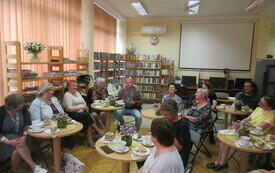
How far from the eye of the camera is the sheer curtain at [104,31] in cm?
652

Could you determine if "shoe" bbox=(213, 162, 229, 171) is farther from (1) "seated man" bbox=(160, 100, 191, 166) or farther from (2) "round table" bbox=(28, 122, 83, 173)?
(2) "round table" bbox=(28, 122, 83, 173)

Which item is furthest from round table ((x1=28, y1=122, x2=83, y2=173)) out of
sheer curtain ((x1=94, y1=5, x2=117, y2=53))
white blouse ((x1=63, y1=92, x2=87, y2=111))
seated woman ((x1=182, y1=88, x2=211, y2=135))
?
sheer curtain ((x1=94, y1=5, x2=117, y2=53))

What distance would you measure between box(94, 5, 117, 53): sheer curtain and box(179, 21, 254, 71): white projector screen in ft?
9.34

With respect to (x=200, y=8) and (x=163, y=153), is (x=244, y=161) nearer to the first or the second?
(x=163, y=153)

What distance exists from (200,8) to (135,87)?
12.9 ft

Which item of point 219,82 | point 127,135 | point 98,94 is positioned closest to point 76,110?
point 98,94

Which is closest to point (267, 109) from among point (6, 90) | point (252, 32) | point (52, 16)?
point (6, 90)

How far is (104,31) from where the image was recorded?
7098 millimetres

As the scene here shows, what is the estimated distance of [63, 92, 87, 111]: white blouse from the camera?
3.77 m

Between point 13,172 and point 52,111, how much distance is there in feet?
3.25

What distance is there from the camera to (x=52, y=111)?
3.19 meters

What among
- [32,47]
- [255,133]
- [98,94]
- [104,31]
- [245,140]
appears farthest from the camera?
[104,31]

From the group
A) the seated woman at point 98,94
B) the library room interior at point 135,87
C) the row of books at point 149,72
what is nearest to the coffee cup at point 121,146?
the library room interior at point 135,87

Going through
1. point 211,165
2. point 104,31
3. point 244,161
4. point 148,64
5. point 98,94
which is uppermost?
point 104,31
